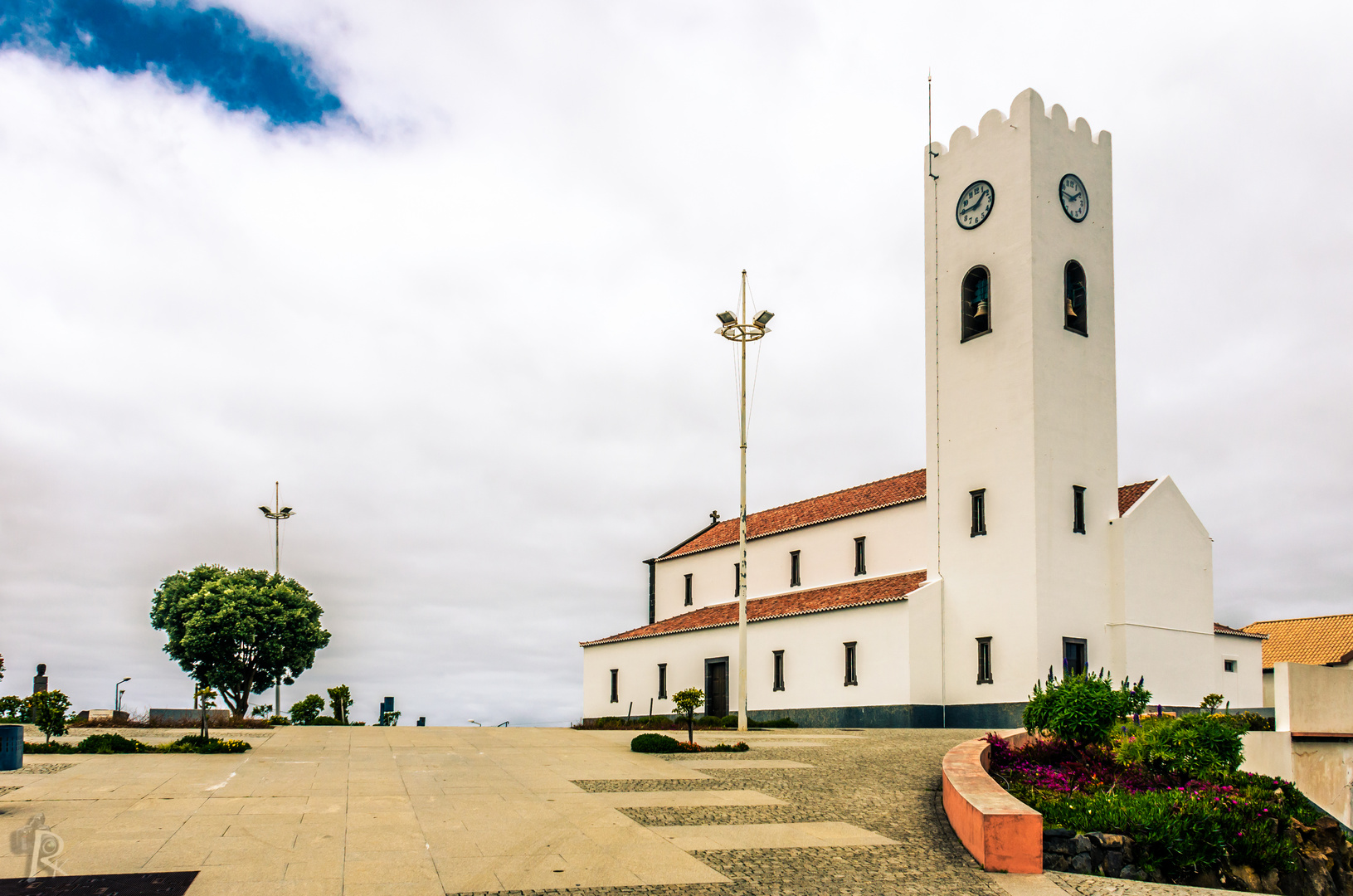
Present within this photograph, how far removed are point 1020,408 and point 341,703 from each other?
2416 centimetres

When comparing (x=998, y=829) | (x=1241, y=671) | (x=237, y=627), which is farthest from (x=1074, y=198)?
(x=237, y=627)

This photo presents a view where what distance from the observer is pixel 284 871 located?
8797 millimetres

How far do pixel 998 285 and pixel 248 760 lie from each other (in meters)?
25.3

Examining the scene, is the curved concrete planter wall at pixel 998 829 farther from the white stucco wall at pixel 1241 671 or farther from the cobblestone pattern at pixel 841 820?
the white stucco wall at pixel 1241 671

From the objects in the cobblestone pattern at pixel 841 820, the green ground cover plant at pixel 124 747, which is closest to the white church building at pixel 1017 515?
the cobblestone pattern at pixel 841 820

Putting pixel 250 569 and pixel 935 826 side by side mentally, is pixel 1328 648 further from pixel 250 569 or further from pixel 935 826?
pixel 250 569

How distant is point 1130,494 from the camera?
34062mm

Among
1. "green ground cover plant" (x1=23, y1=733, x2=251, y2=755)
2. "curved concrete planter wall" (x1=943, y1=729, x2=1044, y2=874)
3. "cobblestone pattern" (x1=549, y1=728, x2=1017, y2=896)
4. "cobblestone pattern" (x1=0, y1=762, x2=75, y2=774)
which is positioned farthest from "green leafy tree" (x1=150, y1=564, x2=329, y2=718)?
"curved concrete planter wall" (x1=943, y1=729, x2=1044, y2=874)

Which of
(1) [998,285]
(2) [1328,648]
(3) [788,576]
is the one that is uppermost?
(1) [998,285]

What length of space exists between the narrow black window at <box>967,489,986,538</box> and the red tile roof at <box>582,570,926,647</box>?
270 centimetres

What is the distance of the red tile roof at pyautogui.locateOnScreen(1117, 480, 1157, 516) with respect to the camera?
33.1 meters

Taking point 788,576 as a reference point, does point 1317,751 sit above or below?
below

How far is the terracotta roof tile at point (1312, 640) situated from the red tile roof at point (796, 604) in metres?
23.0

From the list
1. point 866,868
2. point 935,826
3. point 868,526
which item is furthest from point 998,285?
point 866,868
